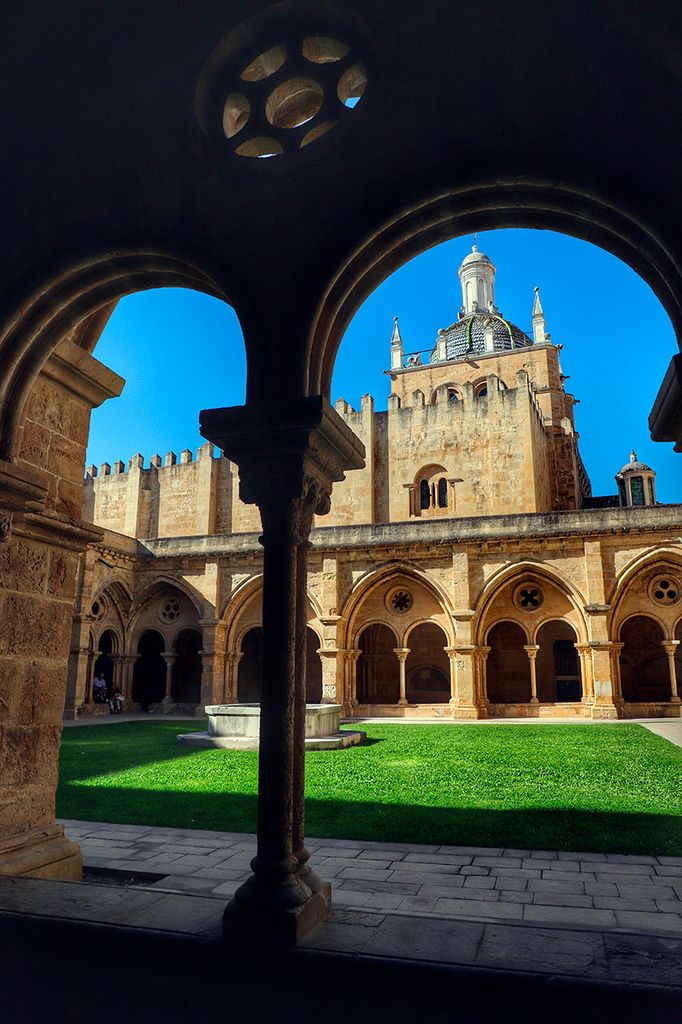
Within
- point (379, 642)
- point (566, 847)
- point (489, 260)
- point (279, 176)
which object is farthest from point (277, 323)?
point (489, 260)

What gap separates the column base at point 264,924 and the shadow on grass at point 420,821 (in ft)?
9.03

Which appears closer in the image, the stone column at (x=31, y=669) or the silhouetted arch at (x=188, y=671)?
the stone column at (x=31, y=669)

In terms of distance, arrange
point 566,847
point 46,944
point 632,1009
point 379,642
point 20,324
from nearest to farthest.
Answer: point 632,1009 < point 46,944 < point 20,324 < point 566,847 < point 379,642

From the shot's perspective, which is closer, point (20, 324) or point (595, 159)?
point (595, 159)

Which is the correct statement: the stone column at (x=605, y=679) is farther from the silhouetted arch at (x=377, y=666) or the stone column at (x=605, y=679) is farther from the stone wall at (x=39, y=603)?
the stone wall at (x=39, y=603)

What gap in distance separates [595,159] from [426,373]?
92.5 feet

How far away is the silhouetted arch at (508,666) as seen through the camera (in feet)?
69.5

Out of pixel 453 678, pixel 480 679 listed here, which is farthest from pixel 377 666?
pixel 480 679

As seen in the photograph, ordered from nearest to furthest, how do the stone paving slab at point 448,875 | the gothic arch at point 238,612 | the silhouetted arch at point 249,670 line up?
the stone paving slab at point 448,875 < the gothic arch at point 238,612 < the silhouetted arch at point 249,670

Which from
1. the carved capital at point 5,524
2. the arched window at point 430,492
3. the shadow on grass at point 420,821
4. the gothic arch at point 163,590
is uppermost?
the arched window at point 430,492

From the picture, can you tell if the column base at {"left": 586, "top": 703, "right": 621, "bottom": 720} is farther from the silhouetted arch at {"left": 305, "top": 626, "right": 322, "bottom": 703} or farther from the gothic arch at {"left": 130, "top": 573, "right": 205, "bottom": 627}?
the gothic arch at {"left": 130, "top": 573, "right": 205, "bottom": 627}

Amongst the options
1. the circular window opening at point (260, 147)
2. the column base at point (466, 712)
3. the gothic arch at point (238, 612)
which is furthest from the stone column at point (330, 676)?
the circular window opening at point (260, 147)

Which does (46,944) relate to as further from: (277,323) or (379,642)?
(379,642)

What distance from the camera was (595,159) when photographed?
306 cm
